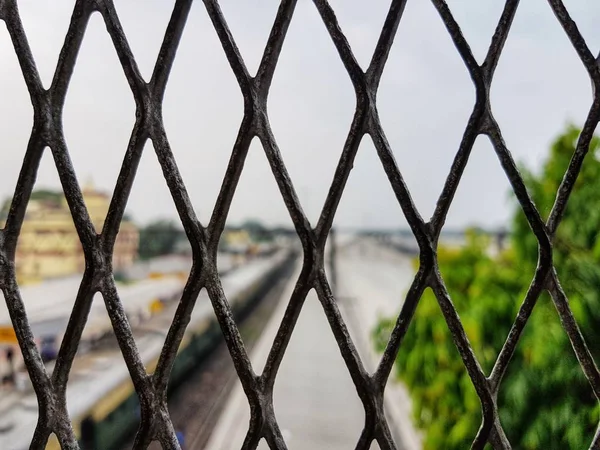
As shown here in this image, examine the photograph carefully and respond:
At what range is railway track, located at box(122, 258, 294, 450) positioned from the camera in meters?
0.67

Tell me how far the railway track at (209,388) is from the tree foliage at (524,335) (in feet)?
1.62

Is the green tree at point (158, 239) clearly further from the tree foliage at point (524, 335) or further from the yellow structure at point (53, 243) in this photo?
the tree foliage at point (524, 335)

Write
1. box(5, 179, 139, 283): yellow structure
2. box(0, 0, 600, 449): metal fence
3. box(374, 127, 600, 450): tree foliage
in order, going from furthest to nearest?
1. box(374, 127, 600, 450): tree foliage
2. box(5, 179, 139, 283): yellow structure
3. box(0, 0, 600, 449): metal fence

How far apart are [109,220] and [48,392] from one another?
Answer: 13cm

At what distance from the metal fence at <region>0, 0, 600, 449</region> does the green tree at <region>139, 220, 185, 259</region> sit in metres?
0.24

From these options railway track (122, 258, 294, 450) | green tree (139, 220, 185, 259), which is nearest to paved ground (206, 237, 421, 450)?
railway track (122, 258, 294, 450)

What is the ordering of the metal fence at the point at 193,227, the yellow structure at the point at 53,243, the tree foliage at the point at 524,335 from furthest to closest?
1. the tree foliage at the point at 524,335
2. the yellow structure at the point at 53,243
3. the metal fence at the point at 193,227

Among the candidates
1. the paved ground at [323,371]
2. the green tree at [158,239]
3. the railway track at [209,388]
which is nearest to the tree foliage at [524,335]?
the paved ground at [323,371]

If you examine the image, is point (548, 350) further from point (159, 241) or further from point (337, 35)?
point (337, 35)

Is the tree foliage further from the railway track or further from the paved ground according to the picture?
the railway track

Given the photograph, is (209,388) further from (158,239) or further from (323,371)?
(323,371)

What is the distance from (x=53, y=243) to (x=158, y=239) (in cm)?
12

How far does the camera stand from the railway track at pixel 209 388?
26.2 inches

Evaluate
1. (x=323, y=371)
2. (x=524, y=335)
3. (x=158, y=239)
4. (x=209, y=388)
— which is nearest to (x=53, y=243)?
(x=158, y=239)
